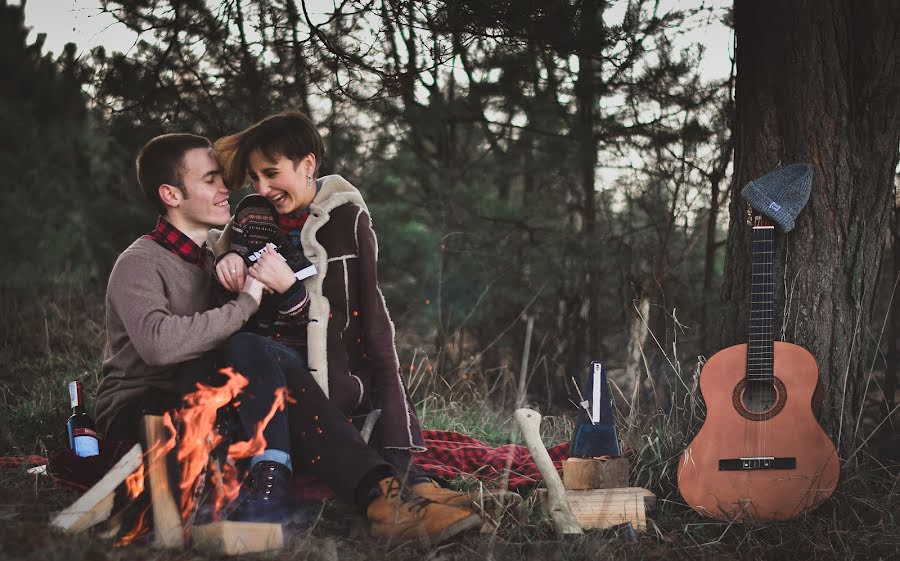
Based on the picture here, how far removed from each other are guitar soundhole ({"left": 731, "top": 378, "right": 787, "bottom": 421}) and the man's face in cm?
215

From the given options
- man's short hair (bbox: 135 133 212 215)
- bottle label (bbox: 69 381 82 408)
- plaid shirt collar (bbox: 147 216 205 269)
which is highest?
man's short hair (bbox: 135 133 212 215)

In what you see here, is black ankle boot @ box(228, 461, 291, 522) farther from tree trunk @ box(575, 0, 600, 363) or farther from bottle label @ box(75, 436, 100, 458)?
tree trunk @ box(575, 0, 600, 363)

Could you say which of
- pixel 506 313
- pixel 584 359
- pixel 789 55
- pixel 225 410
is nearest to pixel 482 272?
pixel 506 313

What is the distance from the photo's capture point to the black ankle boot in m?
2.47

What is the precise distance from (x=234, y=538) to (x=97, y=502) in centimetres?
45

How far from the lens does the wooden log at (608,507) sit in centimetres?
294

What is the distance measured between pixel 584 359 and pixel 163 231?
18.2ft

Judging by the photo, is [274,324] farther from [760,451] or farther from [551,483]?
[760,451]

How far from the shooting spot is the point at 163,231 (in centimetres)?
300

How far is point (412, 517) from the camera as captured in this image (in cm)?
252

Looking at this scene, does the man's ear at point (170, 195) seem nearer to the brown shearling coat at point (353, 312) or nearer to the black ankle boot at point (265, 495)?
the brown shearling coat at point (353, 312)

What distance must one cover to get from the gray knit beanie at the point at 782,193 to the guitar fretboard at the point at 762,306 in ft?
0.24

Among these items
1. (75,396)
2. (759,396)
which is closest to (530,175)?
(759,396)

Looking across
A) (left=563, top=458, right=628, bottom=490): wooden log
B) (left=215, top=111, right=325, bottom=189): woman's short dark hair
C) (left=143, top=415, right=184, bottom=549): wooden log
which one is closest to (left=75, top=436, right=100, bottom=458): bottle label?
(left=143, top=415, right=184, bottom=549): wooden log
